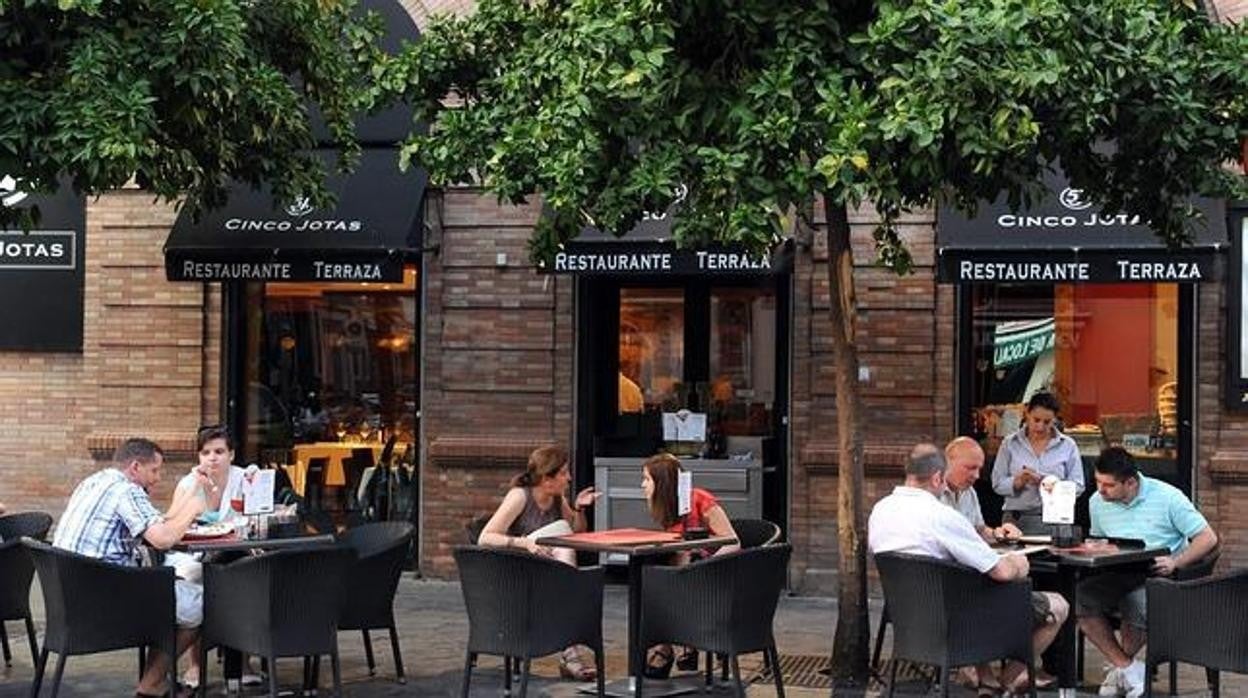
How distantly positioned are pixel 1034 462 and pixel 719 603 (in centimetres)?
340

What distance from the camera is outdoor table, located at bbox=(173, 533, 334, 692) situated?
334 inches

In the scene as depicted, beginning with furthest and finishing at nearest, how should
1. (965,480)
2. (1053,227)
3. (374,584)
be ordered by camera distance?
(1053,227)
(374,584)
(965,480)

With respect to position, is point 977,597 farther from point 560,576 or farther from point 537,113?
point 537,113

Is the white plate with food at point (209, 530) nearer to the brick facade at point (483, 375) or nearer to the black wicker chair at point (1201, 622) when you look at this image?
the brick facade at point (483, 375)

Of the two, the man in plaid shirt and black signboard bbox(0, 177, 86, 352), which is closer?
the man in plaid shirt

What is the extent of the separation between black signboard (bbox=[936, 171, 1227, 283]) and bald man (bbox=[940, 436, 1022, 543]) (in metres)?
2.51

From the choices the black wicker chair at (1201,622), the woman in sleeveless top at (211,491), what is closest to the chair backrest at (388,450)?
the woman in sleeveless top at (211,491)

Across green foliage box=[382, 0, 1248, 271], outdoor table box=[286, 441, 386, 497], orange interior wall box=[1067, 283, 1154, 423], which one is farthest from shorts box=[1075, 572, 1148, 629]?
outdoor table box=[286, 441, 386, 497]

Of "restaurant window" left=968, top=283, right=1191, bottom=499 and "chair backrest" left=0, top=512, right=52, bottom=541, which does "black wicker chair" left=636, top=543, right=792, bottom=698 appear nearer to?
"chair backrest" left=0, top=512, right=52, bottom=541

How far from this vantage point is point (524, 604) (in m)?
8.11

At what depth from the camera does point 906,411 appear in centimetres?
1225

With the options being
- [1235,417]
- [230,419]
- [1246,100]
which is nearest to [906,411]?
[1235,417]

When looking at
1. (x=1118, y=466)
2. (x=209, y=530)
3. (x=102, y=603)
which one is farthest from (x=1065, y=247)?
(x=102, y=603)

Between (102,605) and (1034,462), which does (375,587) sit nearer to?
(102,605)
